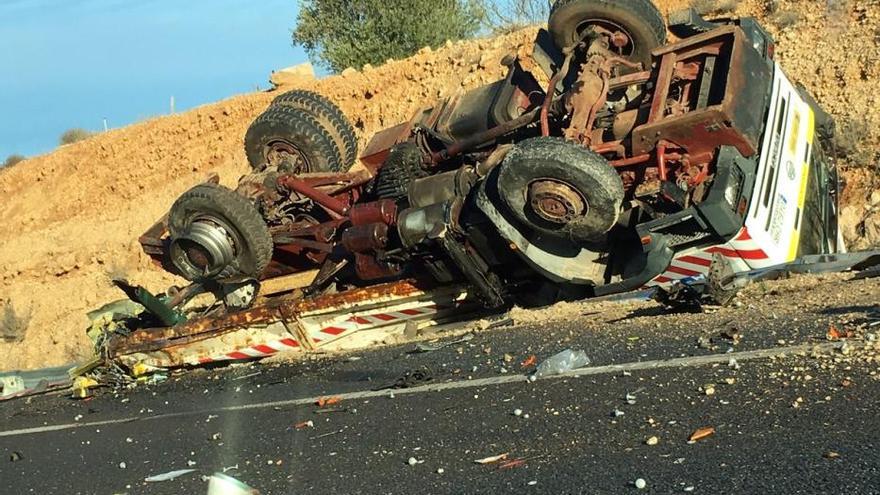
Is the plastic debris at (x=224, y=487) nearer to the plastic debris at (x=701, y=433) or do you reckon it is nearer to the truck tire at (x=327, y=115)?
the plastic debris at (x=701, y=433)

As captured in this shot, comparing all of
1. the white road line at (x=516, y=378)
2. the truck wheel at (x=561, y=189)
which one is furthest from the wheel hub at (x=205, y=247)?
the truck wheel at (x=561, y=189)

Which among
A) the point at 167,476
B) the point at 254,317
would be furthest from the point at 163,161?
the point at 167,476

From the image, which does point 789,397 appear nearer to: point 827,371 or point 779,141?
point 827,371

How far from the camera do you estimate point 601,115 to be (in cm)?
691

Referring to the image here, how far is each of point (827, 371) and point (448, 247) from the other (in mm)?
3101

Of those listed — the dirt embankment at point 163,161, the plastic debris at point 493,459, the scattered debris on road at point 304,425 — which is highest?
the dirt embankment at point 163,161

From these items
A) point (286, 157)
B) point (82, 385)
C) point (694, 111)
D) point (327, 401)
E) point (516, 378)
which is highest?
point (286, 157)

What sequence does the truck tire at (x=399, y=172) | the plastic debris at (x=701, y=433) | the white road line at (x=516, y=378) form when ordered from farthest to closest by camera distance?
the truck tire at (x=399, y=172)
the white road line at (x=516, y=378)
the plastic debris at (x=701, y=433)

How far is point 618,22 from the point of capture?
23.8ft

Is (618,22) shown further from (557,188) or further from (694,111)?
(557,188)

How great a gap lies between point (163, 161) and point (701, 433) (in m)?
18.7

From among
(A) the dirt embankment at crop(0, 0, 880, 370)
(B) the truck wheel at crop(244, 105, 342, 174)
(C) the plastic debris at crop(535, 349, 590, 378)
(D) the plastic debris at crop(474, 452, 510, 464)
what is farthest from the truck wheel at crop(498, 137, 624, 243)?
(A) the dirt embankment at crop(0, 0, 880, 370)

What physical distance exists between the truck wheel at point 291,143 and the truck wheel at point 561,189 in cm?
313

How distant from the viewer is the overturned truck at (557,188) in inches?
232
